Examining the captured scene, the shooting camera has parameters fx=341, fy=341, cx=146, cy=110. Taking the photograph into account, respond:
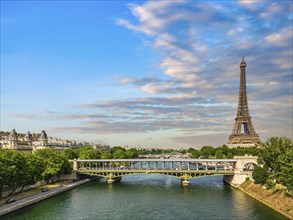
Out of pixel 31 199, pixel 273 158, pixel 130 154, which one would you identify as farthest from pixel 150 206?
pixel 130 154

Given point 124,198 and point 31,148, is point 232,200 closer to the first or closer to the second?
point 124,198

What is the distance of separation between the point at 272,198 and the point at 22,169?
1741 inches

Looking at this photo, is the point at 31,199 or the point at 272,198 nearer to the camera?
the point at 272,198

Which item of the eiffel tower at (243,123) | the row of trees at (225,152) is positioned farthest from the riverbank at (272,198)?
the eiffel tower at (243,123)

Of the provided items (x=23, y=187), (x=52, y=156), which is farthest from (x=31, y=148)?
(x=23, y=187)

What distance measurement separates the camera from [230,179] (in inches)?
3477

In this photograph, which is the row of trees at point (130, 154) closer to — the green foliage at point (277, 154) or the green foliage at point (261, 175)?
the green foliage at point (277, 154)

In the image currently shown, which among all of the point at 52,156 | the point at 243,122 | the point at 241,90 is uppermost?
the point at 241,90

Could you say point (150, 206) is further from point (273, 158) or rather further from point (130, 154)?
point (130, 154)

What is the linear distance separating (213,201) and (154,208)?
1259 centimetres

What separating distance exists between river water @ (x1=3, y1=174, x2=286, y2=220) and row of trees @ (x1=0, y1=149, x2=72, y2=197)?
18.9ft

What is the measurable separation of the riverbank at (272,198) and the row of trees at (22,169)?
140 feet

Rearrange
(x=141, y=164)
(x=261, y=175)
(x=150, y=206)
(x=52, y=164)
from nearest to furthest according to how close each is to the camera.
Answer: (x=150, y=206) → (x=261, y=175) → (x=52, y=164) → (x=141, y=164)

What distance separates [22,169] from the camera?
201 feet
